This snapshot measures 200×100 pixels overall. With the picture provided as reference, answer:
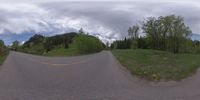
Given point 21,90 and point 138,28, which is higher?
point 138,28

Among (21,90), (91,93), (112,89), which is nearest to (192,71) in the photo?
(112,89)

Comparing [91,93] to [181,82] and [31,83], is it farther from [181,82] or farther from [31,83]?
[181,82]

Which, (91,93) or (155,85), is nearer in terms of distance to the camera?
(91,93)

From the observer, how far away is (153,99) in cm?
888

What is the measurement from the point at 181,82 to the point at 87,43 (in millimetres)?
84219

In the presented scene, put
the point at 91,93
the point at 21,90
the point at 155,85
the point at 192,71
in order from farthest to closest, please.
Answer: the point at 192,71, the point at 155,85, the point at 21,90, the point at 91,93

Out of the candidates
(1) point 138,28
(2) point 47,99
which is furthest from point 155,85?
(1) point 138,28

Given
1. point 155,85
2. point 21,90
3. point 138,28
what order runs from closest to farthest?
point 21,90 < point 155,85 < point 138,28

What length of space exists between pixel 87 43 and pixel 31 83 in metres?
84.2

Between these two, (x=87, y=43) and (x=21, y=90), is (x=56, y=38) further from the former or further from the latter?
(x=21, y=90)

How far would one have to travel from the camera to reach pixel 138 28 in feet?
310

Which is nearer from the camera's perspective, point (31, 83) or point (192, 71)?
point (31, 83)

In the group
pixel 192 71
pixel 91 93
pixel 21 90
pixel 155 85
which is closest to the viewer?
pixel 91 93

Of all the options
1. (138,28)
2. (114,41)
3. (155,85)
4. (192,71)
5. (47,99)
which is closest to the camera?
(47,99)
